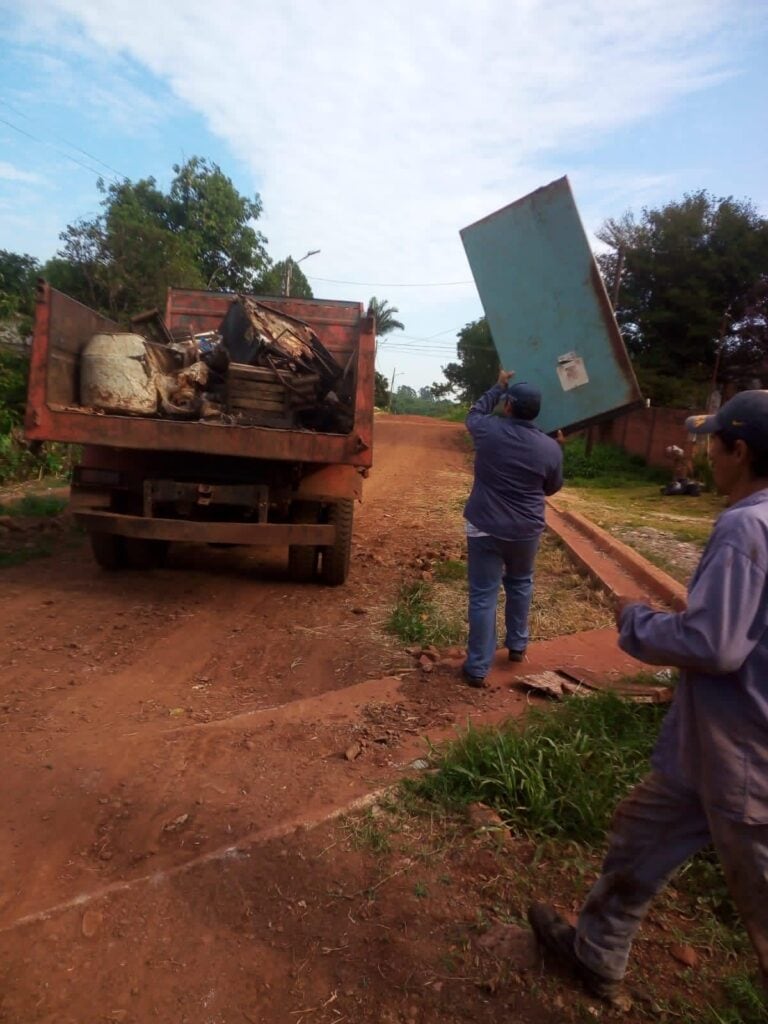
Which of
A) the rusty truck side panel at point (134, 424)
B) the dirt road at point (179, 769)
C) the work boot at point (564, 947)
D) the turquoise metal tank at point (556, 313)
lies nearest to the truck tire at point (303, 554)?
the dirt road at point (179, 769)

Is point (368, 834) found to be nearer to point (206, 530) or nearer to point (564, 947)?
point (564, 947)

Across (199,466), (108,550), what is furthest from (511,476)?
(108,550)

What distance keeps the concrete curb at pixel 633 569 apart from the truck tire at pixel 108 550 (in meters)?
3.83

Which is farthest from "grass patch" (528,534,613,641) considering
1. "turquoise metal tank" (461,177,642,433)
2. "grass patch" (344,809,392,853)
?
"grass patch" (344,809,392,853)

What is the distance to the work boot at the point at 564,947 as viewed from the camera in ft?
6.88

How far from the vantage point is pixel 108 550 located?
Result: 6.19 m

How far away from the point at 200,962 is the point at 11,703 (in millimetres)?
2077

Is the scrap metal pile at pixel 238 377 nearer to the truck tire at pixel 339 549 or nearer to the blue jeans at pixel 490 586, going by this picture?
the truck tire at pixel 339 549

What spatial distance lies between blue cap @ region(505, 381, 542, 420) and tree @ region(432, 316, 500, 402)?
40134 millimetres

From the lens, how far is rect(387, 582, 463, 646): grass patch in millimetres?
4871

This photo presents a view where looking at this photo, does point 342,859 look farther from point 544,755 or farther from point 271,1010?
point 544,755

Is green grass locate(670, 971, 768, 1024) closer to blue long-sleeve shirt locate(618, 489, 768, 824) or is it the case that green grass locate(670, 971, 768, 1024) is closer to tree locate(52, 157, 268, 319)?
blue long-sleeve shirt locate(618, 489, 768, 824)

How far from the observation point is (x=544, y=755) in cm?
306

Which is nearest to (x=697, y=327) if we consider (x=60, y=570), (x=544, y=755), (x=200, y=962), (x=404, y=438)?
(x=404, y=438)
